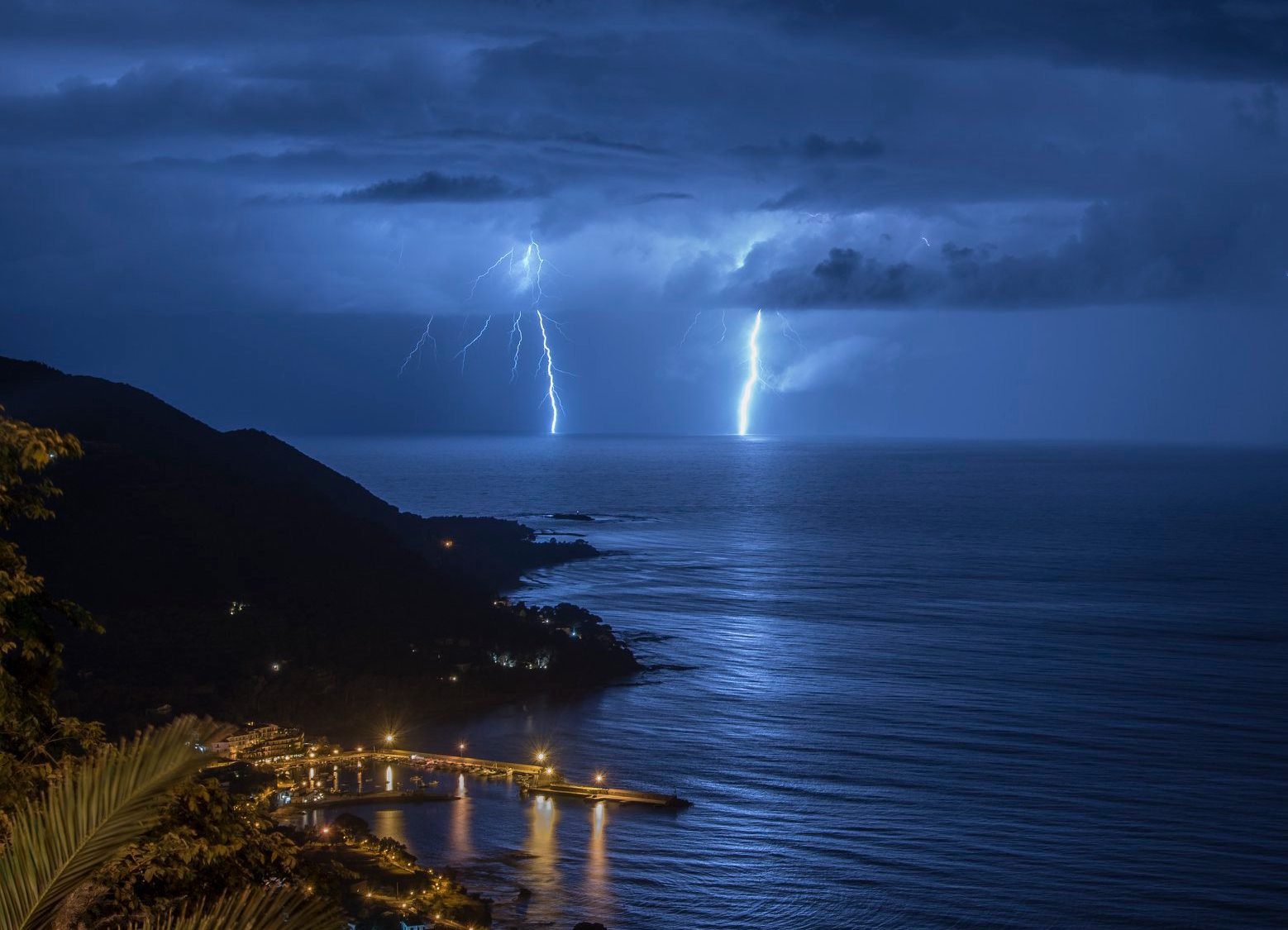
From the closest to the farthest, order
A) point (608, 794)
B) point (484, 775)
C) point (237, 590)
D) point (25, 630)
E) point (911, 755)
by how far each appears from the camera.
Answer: point (25, 630), point (608, 794), point (484, 775), point (911, 755), point (237, 590)

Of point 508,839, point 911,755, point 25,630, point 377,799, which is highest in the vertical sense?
point 25,630

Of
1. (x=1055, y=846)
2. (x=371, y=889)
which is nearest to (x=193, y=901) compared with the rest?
(x=371, y=889)

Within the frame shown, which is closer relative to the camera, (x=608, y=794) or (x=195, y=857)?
(x=195, y=857)

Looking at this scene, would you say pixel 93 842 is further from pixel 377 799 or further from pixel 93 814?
pixel 377 799

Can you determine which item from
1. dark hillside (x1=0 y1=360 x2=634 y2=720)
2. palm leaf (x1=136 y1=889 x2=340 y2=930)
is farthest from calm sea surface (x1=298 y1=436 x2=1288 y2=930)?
palm leaf (x1=136 y1=889 x2=340 y2=930)

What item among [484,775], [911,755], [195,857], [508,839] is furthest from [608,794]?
[195,857]

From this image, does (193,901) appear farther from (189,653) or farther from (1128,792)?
(189,653)
